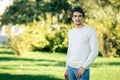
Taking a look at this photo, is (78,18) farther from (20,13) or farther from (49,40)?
(20,13)

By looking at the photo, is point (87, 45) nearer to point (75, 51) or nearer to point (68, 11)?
point (75, 51)

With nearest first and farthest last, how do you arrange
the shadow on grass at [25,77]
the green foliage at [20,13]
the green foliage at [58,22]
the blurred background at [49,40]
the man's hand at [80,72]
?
the man's hand at [80,72]
the shadow on grass at [25,77]
the blurred background at [49,40]
the green foliage at [58,22]
the green foliage at [20,13]

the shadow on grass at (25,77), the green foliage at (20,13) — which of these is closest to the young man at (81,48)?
the shadow on grass at (25,77)

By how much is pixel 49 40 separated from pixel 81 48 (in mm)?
27079

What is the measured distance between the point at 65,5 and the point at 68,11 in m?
1.01

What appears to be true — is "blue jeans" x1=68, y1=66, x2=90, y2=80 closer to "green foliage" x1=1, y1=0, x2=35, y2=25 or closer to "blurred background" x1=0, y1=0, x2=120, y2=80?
"blurred background" x1=0, y1=0, x2=120, y2=80

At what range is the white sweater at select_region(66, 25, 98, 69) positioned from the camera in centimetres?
615

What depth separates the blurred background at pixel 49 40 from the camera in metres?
16.7

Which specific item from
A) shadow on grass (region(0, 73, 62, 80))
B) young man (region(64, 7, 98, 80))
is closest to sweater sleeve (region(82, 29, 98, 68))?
young man (region(64, 7, 98, 80))

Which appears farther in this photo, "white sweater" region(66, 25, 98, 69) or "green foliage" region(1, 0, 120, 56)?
"green foliage" region(1, 0, 120, 56)

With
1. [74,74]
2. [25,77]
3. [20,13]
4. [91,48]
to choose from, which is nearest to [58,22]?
[20,13]

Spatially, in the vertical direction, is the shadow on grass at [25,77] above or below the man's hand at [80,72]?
below

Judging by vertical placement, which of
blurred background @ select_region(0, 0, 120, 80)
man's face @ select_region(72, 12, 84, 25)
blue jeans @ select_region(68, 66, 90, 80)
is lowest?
blurred background @ select_region(0, 0, 120, 80)

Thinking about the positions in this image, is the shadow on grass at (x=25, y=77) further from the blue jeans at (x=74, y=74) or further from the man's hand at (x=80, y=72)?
the man's hand at (x=80, y=72)
